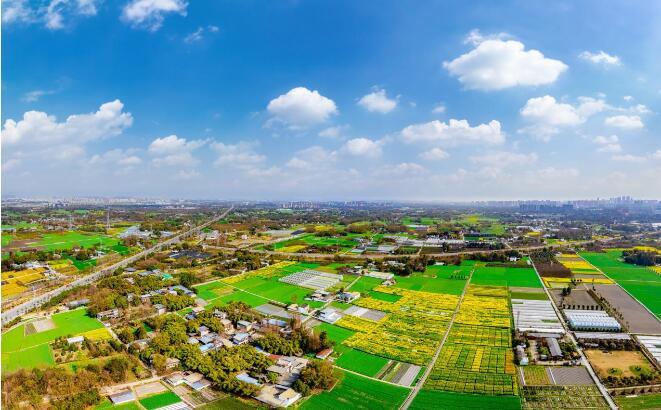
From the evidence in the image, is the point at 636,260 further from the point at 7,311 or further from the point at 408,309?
the point at 7,311

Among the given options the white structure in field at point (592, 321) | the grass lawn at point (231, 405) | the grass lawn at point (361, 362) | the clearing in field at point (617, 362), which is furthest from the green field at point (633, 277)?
the grass lawn at point (231, 405)

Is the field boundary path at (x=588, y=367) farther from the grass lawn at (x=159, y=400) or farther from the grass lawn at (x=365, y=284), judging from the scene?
the grass lawn at (x=159, y=400)

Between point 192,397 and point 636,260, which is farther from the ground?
point 636,260

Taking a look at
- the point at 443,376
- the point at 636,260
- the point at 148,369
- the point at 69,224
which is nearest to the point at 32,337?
the point at 148,369

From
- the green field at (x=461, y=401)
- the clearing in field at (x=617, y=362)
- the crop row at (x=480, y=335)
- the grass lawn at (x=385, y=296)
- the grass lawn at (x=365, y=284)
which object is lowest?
the green field at (x=461, y=401)

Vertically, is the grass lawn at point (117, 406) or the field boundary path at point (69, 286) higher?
the field boundary path at point (69, 286)

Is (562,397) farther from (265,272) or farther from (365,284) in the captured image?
(265,272)

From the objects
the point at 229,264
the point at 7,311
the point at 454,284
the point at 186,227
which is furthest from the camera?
the point at 186,227

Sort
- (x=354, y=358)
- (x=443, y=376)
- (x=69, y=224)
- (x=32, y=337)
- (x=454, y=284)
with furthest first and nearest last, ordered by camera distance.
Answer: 1. (x=69, y=224)
2. (x=454, y=284)
3. (x=32, y=337)
4. (x=354, y=358)
5. (x=443, y=376)
